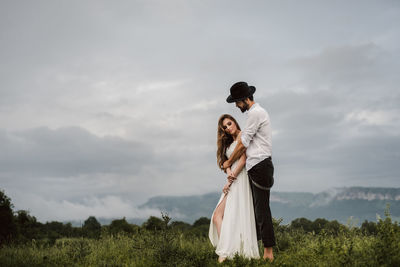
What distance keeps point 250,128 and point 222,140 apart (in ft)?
2.85

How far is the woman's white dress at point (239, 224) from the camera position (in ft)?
21.5

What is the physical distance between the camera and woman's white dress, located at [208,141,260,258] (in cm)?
655

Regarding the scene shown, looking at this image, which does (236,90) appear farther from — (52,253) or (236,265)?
(52,253)

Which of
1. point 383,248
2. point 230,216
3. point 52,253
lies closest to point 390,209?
point 383,248

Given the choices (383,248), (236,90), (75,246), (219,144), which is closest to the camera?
(383,248)

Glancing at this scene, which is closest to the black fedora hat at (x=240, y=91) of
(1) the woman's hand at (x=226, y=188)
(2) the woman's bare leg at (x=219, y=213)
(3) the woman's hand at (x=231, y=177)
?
(3) the woman's hand at (x=231, y=177)

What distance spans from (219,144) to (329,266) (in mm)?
2808

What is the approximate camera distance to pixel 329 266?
5582 millimetres

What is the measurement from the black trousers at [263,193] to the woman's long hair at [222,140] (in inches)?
29.7

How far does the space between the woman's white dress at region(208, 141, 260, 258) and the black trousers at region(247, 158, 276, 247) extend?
0.27 meters

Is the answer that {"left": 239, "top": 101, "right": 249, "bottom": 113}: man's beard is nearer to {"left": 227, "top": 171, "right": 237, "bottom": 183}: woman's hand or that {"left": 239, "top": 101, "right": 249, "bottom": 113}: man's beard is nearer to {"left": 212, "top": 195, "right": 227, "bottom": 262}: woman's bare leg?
{"left": 227, "top": 171, "right": 237, "bottom": 183}: woman's hand

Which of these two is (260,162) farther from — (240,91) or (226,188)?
(240,91)

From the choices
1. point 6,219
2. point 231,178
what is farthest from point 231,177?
point 6,219

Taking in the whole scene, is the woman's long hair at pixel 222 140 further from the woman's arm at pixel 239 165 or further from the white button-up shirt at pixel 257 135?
the white button-up shirt at pixel 257 135
